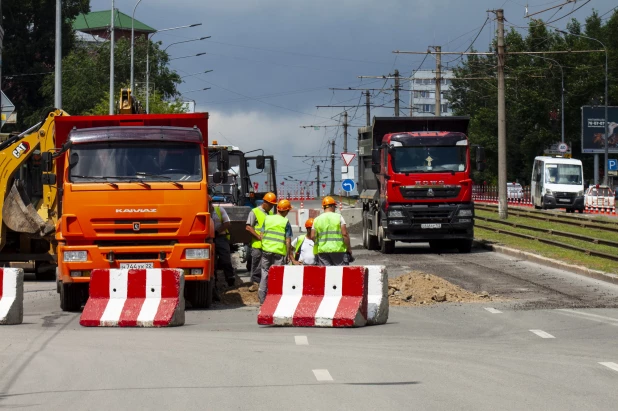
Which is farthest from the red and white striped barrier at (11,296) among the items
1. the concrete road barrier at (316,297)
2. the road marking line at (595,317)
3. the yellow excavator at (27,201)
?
the road marking line at (595,317)

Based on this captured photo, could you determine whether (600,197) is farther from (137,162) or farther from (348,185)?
(137,162)

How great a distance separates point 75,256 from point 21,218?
6.30 meters

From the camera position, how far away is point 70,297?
53.5ft

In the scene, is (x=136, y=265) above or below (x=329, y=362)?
above

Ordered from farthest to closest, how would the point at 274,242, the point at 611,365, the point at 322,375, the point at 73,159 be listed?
the point at 274,242
the point at 73,159
the point at 611,365
the point at 322,375

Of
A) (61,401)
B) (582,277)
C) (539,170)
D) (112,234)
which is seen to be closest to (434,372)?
(61,401)

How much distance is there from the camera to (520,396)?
8.72 metres

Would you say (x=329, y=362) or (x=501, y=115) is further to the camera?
(x=501, y=115)

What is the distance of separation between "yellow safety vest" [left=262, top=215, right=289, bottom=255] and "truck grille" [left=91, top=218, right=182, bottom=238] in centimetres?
157

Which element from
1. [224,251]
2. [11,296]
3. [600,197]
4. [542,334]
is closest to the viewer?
[542,334]

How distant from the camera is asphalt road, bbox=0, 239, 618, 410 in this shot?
8.58 m

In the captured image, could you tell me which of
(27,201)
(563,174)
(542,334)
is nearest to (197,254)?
(542,334)

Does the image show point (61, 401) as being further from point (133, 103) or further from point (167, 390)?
point (133, 103)

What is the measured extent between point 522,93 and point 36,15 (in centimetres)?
3417
